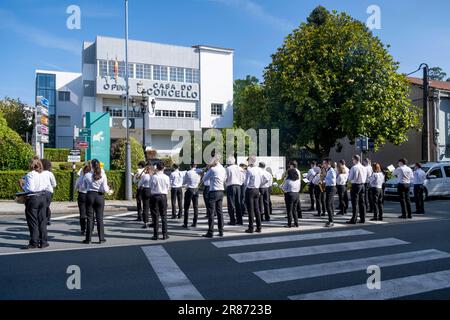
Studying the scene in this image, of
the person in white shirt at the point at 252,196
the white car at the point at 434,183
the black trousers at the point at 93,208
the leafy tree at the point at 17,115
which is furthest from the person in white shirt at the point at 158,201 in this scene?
the leafy tree at the point at 17,115

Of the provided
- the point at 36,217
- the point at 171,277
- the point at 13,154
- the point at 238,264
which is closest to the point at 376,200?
the point at 238,264

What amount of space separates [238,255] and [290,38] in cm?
2234

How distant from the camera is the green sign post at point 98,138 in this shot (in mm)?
20672

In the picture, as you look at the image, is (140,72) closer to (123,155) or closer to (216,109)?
(216,109)

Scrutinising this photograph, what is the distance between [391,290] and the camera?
16.8ft

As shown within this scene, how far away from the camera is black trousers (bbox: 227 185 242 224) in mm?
10622

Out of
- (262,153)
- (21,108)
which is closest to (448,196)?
(262,153)

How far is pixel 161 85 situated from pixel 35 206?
30.7 metres

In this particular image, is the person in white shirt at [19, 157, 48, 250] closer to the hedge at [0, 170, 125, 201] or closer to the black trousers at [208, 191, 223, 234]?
the black trousers at [208, 191, 223, 234]

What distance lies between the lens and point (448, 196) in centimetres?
1838

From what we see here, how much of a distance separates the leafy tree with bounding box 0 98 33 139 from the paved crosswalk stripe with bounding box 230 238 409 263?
148 feet
